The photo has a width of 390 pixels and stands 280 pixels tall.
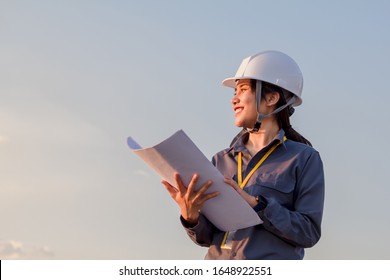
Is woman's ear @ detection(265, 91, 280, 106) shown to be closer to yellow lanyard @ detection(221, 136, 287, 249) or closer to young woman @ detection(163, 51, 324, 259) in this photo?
young woman @ detection(163, 51, 324, 259)

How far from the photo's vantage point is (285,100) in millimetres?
5719

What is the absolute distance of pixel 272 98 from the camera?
223 inches

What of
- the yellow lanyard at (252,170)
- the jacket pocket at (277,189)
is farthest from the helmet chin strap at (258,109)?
the jacket pocket at (277,189)

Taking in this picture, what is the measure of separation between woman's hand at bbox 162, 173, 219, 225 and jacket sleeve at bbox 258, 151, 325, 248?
20.4 inches

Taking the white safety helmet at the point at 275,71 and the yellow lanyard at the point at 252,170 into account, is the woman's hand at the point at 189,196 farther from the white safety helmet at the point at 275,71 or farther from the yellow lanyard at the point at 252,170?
the white safety helmet at the point at 275,71

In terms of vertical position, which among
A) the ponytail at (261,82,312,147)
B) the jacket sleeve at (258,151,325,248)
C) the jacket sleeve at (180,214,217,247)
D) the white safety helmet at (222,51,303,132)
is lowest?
the jacket sleeve at (180,214,217,247)

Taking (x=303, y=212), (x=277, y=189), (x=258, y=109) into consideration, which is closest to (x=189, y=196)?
(x=277, y=189)

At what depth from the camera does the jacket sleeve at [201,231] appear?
5328mm

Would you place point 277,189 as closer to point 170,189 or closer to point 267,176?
point 267,176

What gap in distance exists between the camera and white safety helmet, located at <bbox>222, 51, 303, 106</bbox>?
569cm

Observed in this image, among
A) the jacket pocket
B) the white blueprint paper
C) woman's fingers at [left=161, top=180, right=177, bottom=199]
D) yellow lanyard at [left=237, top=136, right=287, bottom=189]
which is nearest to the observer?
the white blueprint paper

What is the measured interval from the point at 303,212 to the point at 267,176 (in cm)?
48

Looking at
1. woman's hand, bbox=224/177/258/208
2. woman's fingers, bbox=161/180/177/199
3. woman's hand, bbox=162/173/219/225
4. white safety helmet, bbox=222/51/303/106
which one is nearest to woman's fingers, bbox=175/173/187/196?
woman's hand, bbox=162/173/219/225
